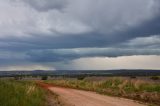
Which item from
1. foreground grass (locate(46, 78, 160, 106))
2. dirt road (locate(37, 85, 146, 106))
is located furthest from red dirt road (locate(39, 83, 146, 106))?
foreground grass (locate(46, 78, 160, 106))

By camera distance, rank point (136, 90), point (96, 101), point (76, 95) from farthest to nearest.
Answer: point (136, 90) < point (76, 95) < point (96, 101)

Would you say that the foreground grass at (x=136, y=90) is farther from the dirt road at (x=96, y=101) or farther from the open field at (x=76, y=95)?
the dirt road at (x=96, y=101)

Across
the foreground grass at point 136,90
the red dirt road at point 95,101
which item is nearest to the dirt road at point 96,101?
the red dirt road at point 95,101

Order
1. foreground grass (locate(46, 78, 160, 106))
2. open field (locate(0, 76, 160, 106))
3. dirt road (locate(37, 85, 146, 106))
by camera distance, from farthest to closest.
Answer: foreground grass (locate(46, 78, 160, 106)), dirt road (locate(37, 85, 146, 106)), open field (locate(0, 76, 160, 106))

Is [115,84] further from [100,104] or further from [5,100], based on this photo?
[5,100]

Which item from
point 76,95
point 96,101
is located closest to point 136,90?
point 76,95

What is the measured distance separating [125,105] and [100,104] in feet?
5.47

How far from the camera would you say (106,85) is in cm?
4775

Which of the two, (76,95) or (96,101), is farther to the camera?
(76,95)

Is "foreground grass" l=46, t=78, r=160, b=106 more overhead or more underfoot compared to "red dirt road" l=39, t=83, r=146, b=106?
more overhead

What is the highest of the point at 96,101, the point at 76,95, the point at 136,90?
the point at 136,90

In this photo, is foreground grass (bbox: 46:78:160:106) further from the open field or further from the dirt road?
the dirt road

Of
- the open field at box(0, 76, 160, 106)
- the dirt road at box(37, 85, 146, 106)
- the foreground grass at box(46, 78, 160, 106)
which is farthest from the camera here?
the foreground grass at box(46, 78, 160, 106)

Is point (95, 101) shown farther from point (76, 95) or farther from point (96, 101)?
point (76, 95)
